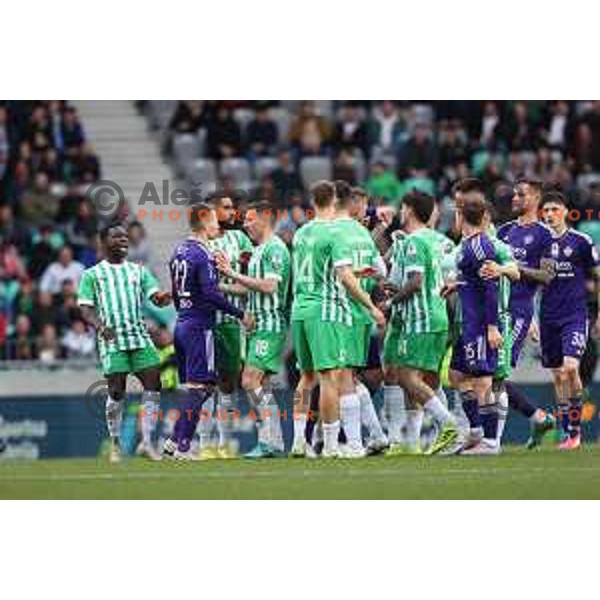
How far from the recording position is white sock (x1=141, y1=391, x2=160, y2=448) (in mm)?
20656

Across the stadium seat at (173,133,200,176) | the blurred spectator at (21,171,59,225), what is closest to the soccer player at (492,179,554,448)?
the blurred spectator at (21,171,59,225)

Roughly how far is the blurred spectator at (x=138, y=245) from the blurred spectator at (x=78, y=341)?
1186 mm

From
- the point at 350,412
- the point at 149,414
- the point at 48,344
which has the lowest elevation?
the point at 149,414

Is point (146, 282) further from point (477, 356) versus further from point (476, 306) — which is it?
point (477, 356)

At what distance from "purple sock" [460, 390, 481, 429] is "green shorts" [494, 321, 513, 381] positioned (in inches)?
10.9

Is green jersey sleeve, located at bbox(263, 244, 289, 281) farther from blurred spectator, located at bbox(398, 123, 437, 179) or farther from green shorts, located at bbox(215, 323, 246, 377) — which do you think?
blurred spectator, located at bbox(398, 123, 437, 179)

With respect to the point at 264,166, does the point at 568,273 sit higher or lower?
lower

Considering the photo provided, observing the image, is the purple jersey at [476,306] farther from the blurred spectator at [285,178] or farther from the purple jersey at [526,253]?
the blurred spectator at [285,178]

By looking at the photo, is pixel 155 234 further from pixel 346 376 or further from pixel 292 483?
pixel 292 483

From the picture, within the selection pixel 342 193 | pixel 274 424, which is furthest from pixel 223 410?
pixel 342 193

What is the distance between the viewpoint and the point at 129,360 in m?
20.6

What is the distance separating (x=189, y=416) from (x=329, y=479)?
3.09 meters

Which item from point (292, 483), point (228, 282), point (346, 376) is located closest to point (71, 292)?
point (228, 282)

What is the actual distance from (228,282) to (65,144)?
1192cm
